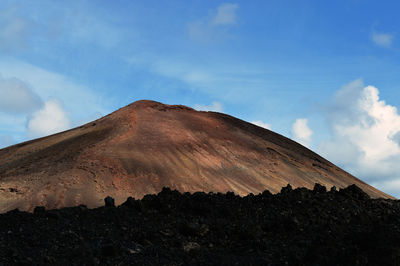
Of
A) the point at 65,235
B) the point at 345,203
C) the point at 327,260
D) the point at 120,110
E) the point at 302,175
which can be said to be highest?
the point at 120,110

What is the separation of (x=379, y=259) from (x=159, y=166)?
19.7 m

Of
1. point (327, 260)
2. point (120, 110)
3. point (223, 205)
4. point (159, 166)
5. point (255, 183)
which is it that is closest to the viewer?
point (327, 260)

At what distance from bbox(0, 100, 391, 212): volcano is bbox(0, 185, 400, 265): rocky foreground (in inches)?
422

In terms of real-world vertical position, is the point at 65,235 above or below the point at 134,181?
below

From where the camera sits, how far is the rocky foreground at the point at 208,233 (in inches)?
414

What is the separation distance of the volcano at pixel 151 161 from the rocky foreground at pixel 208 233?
10.7 m

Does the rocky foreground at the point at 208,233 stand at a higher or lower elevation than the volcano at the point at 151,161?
lower

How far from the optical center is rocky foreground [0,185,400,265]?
1051 cm

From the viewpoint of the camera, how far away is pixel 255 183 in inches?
1222

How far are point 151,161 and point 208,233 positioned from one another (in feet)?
55.2

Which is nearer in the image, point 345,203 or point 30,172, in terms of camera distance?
point 345,203

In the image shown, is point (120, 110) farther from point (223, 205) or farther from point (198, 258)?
point (198, 258)

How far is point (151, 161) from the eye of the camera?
29047mm

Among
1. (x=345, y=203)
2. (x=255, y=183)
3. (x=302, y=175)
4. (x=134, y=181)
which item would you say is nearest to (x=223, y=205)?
(x=345, y=203)
